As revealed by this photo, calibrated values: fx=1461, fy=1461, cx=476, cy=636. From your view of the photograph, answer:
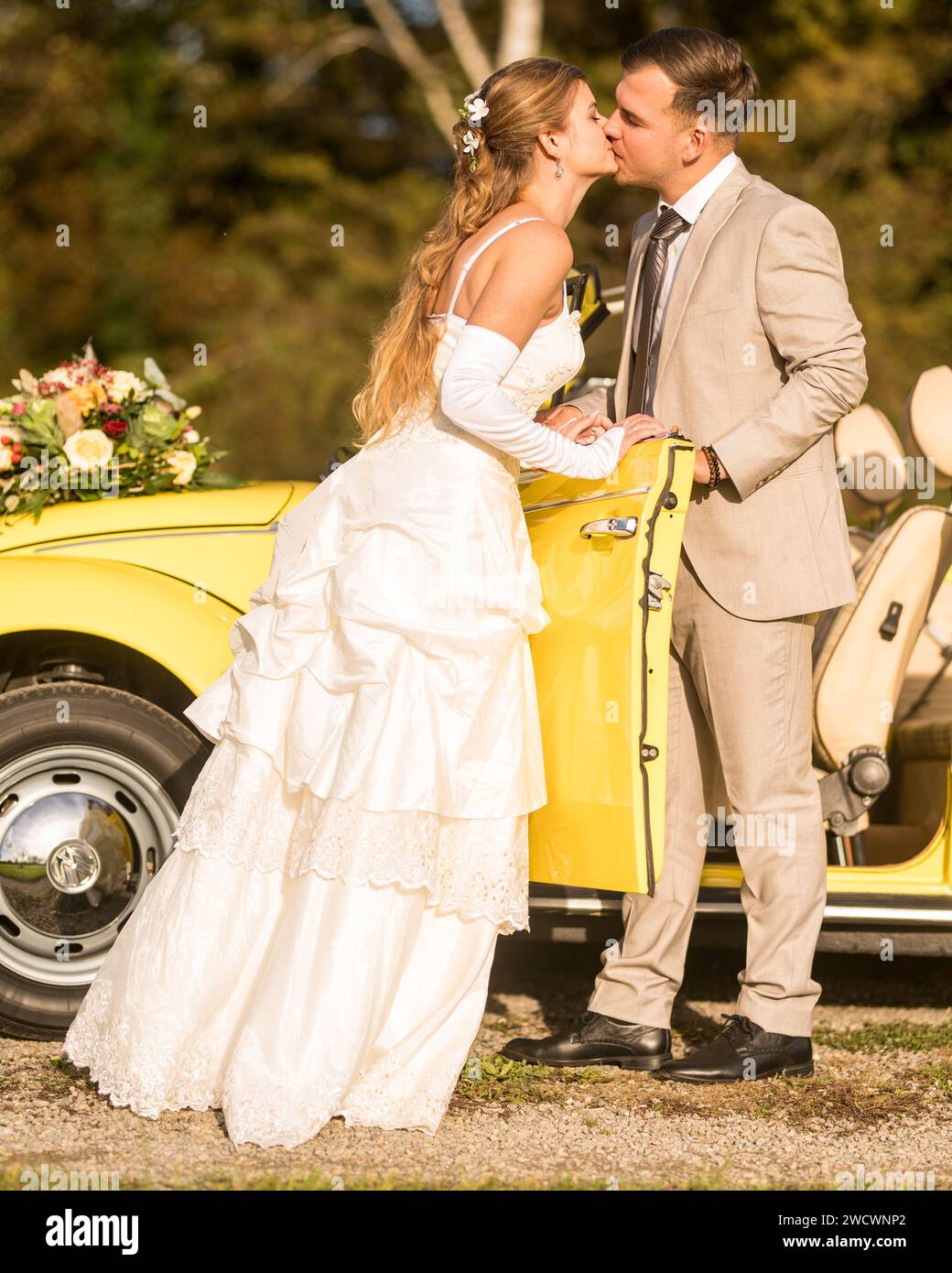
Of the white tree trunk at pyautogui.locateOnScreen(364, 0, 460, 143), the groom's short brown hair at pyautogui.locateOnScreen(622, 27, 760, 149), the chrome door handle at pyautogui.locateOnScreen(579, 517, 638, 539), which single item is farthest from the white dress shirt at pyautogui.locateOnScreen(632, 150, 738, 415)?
the white tree trunk at pyautogui.locateOnScreen(364, 0, 460, 143)

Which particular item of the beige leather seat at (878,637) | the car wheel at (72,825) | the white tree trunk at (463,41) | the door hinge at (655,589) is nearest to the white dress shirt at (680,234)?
the door hinge at (655,589)

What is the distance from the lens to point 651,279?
3809 millimetres

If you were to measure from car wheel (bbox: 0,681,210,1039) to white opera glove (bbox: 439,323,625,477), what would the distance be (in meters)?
1.26

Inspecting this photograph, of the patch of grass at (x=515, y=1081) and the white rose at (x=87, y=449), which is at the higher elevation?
the white rose at (x=87, y=449)

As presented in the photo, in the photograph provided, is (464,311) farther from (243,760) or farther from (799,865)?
(799,865)

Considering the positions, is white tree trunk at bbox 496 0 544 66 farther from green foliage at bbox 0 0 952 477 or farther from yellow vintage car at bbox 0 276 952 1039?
yellow vintage car at bbox 0 276 952 1039

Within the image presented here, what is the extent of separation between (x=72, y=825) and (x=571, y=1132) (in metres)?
1.57

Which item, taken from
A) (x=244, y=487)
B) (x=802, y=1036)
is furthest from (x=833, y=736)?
(x=244, y=487)

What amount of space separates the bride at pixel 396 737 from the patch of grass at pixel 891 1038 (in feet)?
4.12

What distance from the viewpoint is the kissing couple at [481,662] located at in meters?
3.26

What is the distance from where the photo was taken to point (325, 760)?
3307 mm

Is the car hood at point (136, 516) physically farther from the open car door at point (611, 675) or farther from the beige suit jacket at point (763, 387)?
the beige suit jacket at point (763, 387)

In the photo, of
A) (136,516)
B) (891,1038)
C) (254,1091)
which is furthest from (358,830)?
(891,1038)

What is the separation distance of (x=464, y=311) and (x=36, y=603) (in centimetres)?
142
